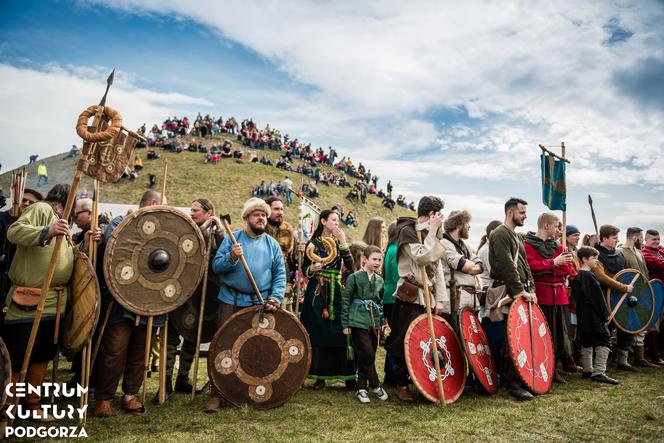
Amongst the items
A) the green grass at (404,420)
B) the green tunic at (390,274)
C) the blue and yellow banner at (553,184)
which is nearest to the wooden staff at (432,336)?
the green grass at (404,420)

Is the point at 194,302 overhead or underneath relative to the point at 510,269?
underneath

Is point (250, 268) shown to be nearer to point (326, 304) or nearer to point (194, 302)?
point (194, 302)

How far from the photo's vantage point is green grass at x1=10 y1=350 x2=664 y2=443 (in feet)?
11.0

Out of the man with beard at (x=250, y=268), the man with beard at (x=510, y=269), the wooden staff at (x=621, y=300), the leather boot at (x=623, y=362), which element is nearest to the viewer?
the man with beard at (x=250, y=268)

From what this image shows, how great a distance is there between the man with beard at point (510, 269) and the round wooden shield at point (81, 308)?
4018 mm

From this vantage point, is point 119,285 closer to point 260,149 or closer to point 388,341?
point 388,341

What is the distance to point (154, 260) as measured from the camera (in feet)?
12.6

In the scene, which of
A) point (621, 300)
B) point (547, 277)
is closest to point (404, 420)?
point (547, 277)

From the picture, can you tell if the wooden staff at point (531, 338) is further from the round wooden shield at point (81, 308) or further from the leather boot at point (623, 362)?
the round wooden shield at point (81, 308)

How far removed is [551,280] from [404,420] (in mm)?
2908

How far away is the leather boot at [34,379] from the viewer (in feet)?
11.7

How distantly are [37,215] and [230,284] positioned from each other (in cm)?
174

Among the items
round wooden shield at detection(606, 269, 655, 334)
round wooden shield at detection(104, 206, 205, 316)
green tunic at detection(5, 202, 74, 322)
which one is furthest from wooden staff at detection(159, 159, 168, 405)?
round wooden shield at detection(606, 269, 655, 334)

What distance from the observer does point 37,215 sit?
3.51 m
